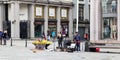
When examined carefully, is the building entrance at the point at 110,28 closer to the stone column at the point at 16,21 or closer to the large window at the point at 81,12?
the stone column at the point at 16,21

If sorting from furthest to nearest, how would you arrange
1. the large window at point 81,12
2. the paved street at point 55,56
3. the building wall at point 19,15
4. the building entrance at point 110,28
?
the large window at point 81,12 → the building wall at point 19,15 → the building entrance at point 110,28 → the paved street at point 55,56

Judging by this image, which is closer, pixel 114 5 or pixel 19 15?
pixel 114 5

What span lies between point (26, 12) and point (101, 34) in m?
31.7

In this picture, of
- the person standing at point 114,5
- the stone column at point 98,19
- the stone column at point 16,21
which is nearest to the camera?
the person standing at point 114,5

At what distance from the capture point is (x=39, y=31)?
76.8 m

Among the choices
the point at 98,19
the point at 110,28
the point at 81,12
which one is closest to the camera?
the point at 110,28

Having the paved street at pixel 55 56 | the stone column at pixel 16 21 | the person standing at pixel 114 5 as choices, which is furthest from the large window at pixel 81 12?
the paved street at pixel 55 56

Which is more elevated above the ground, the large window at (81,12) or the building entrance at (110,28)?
the large window at (81,12)

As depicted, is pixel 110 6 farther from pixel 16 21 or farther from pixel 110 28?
pixel 16 21

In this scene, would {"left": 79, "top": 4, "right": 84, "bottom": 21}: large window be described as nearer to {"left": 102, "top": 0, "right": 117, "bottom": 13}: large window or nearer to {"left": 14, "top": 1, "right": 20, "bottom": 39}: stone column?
{"left": 14, "top": 1, "right": 20, "bottom": 39}: stone column

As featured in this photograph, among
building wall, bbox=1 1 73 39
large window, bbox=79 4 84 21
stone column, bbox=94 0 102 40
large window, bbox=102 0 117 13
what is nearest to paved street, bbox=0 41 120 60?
large window, bbox=102 0 117 13

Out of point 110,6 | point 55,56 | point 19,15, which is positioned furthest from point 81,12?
point 55,56

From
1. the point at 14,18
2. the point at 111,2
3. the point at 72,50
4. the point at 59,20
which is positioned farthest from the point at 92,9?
the point at 59,20

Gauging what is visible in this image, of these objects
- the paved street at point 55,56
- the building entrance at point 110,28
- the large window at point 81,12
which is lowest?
the paved street at point 55,56
